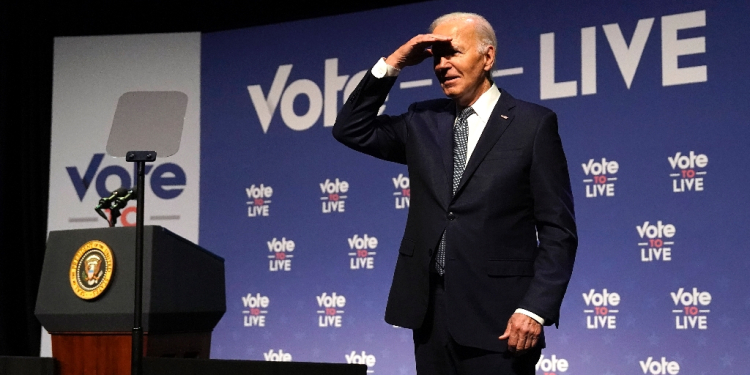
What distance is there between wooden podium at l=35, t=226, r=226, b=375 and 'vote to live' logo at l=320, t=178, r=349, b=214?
2.04 m

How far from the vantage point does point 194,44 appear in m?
4.95

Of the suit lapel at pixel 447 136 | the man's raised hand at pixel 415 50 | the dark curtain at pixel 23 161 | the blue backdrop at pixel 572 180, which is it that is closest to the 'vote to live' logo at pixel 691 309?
the blue backdrop at pixel 572 180

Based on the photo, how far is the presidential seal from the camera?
7.63 feet

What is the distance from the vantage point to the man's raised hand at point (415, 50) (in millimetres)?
2086

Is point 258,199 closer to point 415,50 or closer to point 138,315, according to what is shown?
point 138,315

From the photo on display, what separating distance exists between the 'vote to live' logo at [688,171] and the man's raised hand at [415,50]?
1965mm

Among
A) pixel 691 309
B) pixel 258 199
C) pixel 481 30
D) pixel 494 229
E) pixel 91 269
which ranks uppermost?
pixel 481 30

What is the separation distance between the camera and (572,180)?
155 inches

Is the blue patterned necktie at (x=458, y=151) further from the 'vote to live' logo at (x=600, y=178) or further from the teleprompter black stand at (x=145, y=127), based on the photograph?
the 'vote to live' logo at (x=600, y=178)

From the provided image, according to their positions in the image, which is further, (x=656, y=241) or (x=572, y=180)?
(x=572, y=180)

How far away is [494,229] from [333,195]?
2.58m

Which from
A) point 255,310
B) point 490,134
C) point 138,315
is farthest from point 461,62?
→ point 255,310

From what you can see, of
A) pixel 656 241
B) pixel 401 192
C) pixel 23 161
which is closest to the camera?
pixel 656 241

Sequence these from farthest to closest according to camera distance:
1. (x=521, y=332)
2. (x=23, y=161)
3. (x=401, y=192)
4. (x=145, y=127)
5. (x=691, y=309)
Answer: (x=23, y=161) < (x=401, y=192) < (x=691, y=309) < (x=145, y=127) < (x=521, y=332)
